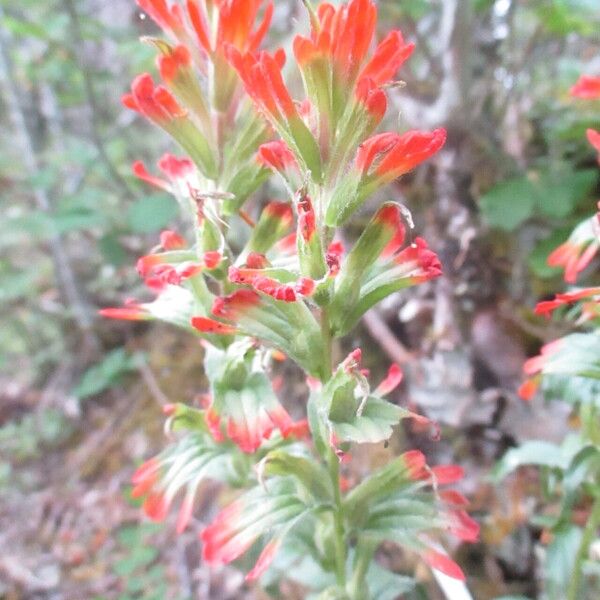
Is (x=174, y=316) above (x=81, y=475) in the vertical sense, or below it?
above

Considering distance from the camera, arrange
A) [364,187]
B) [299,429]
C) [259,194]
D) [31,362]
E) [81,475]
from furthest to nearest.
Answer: [31,362], [81,475], [259,194], [299,429], [364,187]

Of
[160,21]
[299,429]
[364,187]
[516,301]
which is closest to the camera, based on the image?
[364,187]

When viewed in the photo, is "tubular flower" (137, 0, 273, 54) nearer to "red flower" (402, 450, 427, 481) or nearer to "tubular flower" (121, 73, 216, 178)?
"tubular flower" (121, 73, 216, 178)

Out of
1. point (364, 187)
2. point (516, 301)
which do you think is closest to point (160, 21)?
point (364, 187)

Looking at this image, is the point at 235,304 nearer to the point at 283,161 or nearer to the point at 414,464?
Answer: the point at 283,161

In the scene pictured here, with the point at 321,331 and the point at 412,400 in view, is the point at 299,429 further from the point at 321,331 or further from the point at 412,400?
the point at 412,400

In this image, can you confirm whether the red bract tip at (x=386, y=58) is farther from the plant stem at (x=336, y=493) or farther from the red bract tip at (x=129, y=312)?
the red bract tip at (x=129, y=312)

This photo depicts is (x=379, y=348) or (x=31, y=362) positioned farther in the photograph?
(x=31, y=362)
